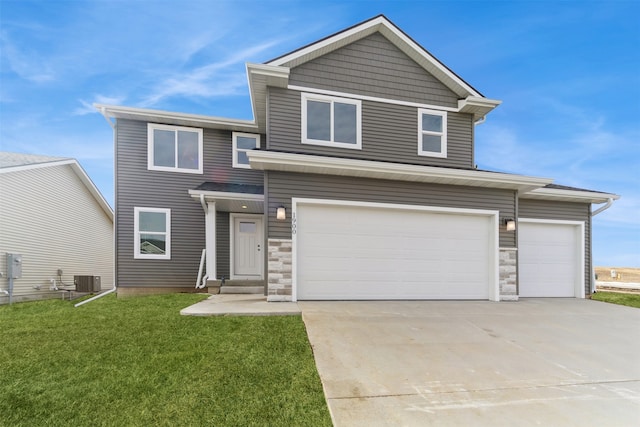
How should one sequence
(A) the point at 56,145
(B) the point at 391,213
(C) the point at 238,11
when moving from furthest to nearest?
1. (A) the point at 56,145
2. (C) the point at 238,11
3. (B) the point at 391,213

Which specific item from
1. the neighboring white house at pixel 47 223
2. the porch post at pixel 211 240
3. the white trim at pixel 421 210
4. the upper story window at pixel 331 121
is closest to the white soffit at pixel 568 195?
the white trim at pixel 421 210

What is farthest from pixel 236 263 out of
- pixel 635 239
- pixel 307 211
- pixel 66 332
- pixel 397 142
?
pixel 635 239

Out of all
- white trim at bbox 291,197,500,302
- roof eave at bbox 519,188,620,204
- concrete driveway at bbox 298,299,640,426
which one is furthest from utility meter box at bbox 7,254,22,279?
roof eave at bbox 519,188,620,204

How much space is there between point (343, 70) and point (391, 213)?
4.29 meters

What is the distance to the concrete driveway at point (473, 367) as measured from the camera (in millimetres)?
2766

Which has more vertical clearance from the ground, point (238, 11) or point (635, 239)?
point (238, 11)

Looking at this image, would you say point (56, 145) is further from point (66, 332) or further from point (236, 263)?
A: point (66, 332)

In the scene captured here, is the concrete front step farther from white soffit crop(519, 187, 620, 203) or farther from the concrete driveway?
white soffit crop(519, 187, 620, 203)

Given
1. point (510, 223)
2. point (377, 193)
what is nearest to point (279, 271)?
point (377, 193)

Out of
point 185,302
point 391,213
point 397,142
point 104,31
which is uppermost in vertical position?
point 104,31

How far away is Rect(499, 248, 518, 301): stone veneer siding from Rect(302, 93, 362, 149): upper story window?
474 cm

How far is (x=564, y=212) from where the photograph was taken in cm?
905

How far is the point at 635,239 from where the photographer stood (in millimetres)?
8500

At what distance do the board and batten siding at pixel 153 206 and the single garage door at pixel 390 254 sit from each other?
13.1 ft
